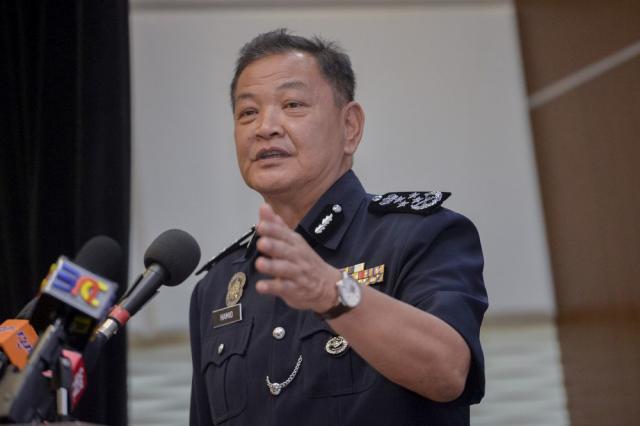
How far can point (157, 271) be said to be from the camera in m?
1.51

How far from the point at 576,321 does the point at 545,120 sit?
642 mm

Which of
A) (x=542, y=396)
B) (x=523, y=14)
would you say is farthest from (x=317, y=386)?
(x=542, y=396)

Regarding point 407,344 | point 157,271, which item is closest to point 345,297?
point 407,344

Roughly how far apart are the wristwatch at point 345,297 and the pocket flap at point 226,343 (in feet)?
1.88

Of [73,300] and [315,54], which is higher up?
[315,54]

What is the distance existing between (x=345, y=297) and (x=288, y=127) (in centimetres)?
67

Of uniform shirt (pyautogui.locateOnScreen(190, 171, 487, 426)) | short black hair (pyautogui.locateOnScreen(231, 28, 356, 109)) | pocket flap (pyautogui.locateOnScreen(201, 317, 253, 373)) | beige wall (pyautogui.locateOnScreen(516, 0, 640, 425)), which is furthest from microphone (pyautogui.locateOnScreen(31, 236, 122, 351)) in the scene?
beige wall (pyautogui.locateOnScreen(516, 0, 640, 425))

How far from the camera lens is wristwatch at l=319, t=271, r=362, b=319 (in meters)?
1.33

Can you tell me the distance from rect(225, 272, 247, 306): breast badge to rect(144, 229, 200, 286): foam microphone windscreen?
0.42 meters

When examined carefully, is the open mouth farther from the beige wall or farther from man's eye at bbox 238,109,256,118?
the beige wall

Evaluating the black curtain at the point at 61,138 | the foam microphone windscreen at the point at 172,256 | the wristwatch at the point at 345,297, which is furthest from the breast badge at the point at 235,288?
the black curtain at the point at 61,138

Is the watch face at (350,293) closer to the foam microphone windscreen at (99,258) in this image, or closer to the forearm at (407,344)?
the forearm at (407,344)

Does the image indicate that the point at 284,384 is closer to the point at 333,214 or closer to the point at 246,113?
the point at 333,214

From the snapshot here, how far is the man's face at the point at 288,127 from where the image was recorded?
1924mm
